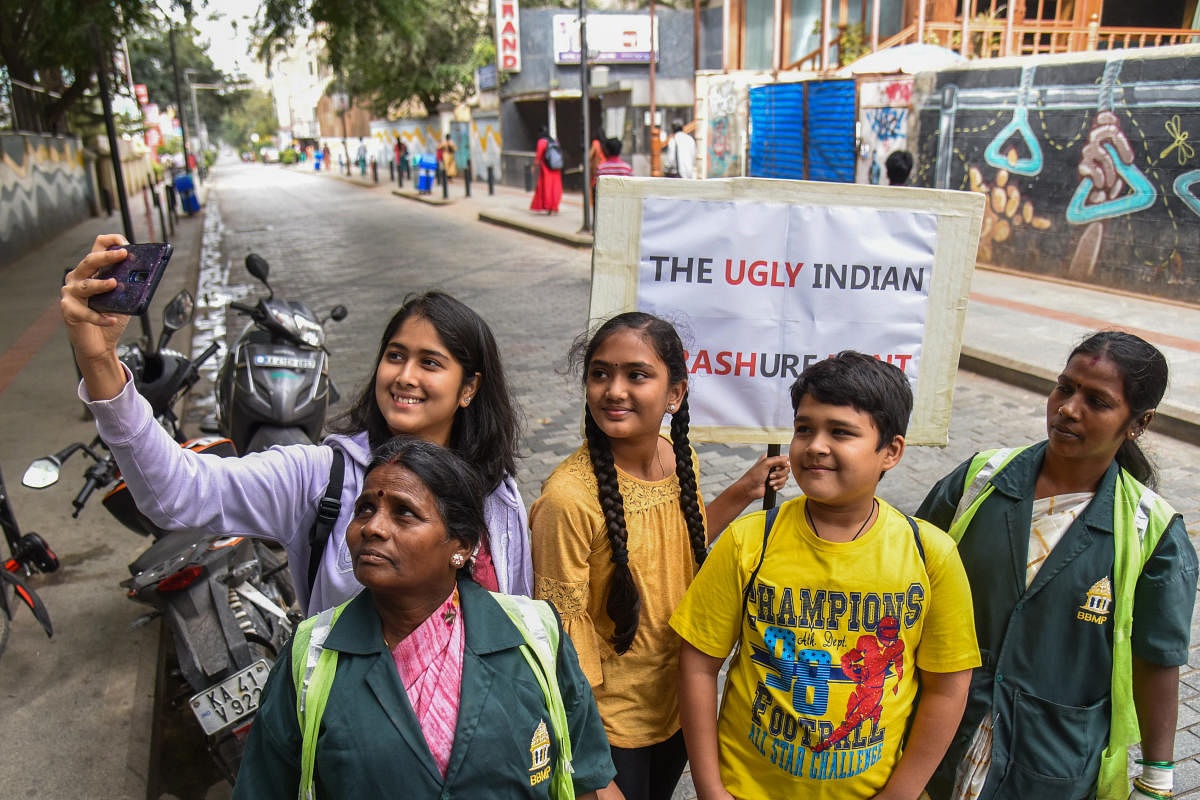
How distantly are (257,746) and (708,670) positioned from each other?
2.98 ft

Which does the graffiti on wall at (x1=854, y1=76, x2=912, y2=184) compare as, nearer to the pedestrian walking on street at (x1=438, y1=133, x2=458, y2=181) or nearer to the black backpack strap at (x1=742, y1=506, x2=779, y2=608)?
the black backpack strap at (x1=742, y1=506, x2=779, y2=608)

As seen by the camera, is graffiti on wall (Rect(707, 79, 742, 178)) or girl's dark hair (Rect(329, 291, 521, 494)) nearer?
girl's dark hair (Rect(329, 291, 521, 494))

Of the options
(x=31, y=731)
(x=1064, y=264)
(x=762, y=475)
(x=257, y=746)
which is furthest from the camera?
(x=1064, y=264)

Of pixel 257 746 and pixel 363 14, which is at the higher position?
pixel 363 14

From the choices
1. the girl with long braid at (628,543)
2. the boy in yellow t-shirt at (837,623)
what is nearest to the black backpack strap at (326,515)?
the girl with long braid at (628,543)

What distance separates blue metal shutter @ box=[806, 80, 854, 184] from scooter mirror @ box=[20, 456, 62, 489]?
516 inches

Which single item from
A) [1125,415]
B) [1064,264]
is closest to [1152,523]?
[1125,415]

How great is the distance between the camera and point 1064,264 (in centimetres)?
1097

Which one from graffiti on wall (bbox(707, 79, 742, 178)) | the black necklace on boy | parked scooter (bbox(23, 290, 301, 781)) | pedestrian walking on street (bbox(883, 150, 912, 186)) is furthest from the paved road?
graffiti on wall (bbox(707, 79, 742, 178))

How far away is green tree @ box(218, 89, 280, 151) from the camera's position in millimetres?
123875

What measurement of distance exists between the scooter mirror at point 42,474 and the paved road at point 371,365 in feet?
2.72

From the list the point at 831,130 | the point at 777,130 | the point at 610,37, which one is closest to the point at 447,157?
the point at 610,37

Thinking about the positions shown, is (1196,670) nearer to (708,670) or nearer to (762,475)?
(762,475)

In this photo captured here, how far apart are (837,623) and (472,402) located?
1.03 m
